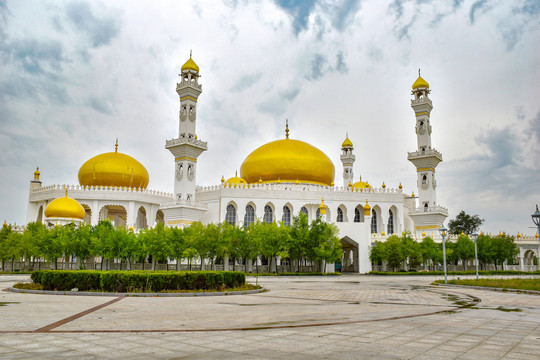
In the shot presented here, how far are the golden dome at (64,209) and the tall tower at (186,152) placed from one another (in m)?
9.20

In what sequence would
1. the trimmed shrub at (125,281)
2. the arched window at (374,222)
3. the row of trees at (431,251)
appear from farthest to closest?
the arched window at (374,222)
the row of trees at (431,251)
the trimmed shrub at (125,281)

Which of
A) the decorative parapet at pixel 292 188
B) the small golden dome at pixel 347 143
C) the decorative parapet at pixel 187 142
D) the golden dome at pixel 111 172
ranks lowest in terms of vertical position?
the decorative parapet at pixel 292 188

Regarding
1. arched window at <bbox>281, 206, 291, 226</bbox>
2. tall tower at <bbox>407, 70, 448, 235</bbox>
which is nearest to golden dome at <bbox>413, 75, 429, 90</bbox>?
tall tower at <bbox>407, 70, 448, 235</bbox>

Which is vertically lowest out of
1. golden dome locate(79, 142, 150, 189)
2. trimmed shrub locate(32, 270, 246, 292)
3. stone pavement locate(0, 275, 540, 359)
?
stone pavement locate(0, 275, 540, 359)

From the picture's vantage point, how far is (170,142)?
4872 centimetres

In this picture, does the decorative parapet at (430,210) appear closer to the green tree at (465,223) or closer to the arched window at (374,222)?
the arched window at (374,222)

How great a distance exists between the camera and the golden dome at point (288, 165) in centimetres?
5475

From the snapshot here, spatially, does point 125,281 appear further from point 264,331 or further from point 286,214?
point 286,214

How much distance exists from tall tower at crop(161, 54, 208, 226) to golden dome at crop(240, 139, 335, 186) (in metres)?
9.19

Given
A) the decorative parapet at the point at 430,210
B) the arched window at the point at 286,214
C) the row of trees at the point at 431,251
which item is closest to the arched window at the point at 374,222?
the decorative parapet at the point at 430,210

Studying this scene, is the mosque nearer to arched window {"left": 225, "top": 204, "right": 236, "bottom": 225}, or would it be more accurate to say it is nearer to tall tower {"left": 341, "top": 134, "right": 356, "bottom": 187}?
arched window {"left": 225, "top": 204, "right": 236, "bottom": 225}

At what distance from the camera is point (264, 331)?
8.53 metres

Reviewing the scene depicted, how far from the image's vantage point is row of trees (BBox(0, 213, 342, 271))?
36.1 meters

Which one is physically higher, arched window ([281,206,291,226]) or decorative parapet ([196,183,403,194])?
decorative parapet ([196,183,403,194])
